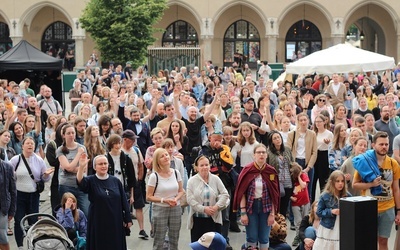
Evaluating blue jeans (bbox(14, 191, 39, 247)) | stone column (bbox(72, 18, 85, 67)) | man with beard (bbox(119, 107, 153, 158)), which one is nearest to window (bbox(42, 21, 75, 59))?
stone column (bbox(72, 18, 85, 67))

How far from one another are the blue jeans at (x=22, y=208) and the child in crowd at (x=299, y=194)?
3.56 meters

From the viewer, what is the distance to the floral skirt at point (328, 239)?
355 inches

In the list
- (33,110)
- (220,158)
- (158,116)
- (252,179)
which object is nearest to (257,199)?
(252,179)

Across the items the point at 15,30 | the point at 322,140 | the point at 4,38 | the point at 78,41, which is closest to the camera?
the point at 322,140

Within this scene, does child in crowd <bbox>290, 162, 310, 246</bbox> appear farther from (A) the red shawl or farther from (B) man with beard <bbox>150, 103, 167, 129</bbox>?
(B) man with beard <bbox>150, 103, 167, 129</bbox>

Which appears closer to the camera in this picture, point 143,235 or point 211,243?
point 211,243

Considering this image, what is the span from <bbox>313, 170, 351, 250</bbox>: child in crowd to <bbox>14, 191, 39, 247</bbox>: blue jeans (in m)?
3.82

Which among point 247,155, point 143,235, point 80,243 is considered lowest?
point 143,235

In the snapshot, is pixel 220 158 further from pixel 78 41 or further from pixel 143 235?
pixel 78 41

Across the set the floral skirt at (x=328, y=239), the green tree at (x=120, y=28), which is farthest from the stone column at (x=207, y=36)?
the floral skirt at (x=328, y=239)

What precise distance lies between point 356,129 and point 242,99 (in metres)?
6.76

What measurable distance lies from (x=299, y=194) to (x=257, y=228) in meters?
1.71

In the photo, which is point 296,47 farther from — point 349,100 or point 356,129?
point 356,129

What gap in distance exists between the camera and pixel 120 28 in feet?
104
